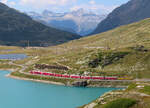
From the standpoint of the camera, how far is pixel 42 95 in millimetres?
153000

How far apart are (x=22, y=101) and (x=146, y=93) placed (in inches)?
2982

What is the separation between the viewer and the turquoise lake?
13162 centimetres

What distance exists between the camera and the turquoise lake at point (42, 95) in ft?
432

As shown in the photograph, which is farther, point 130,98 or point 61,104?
point 61,104

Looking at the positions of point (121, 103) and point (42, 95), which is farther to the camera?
point (42, 95)

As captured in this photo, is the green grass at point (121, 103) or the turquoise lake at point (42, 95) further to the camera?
the turquoise lake at point (42, 95)

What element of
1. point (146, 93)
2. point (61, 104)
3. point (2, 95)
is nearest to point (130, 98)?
point (146, 93)

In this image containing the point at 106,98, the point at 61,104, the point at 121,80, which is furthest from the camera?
the point at 121,80

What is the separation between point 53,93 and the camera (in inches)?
6156

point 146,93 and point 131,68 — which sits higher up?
point 131,68

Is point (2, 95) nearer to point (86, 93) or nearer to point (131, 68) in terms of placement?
point (86, 93)

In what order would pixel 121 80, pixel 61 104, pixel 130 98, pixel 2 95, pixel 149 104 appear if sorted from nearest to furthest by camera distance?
1. pixel 149 104
2. pixel 130 98
3. pixel 61 104
4. pixel 2 95
5. pixel 121 80

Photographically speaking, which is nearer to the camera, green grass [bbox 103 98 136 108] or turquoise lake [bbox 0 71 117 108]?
green grass [bbox 103 98 136 108]

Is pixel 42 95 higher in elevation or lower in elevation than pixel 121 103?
lower
